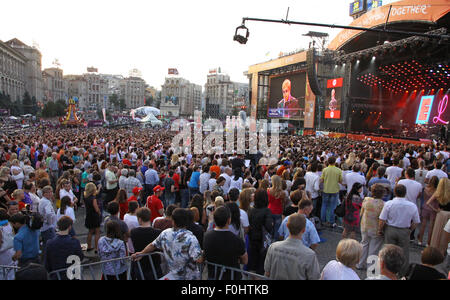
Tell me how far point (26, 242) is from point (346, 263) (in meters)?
3.80

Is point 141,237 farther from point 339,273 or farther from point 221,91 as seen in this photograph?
point 221,91

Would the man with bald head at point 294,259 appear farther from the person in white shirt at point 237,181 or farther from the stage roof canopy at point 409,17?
the stage roof canopy at point 409,17

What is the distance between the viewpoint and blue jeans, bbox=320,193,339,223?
7127 millimetres

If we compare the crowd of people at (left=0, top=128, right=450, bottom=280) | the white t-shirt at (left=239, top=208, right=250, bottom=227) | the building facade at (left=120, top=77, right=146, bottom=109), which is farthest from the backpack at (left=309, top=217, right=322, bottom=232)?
the building facade at (left=120, top=77, right=146, bottom=109)

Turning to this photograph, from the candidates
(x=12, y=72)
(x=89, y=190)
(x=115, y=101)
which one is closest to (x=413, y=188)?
(x=89, y=190)

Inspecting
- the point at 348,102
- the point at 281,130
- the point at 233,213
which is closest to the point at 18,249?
the point at 233,213

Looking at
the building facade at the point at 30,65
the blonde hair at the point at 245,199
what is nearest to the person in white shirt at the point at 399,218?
the blonde hair at the point at 245,199

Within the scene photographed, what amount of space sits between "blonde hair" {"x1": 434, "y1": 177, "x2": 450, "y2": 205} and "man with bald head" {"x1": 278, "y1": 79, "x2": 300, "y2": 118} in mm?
39392

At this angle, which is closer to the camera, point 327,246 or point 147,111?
point 327,246

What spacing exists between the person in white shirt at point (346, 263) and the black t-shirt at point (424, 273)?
19.4 inches

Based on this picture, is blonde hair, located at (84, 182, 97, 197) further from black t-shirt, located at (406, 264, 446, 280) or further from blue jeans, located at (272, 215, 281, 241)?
black t-shirt, located at (406, 264, 446, 280)

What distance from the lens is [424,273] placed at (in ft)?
8.54

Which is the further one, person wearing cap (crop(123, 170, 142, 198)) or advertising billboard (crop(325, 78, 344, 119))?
advertising billboard (crop(325, 78, 344, 119))
